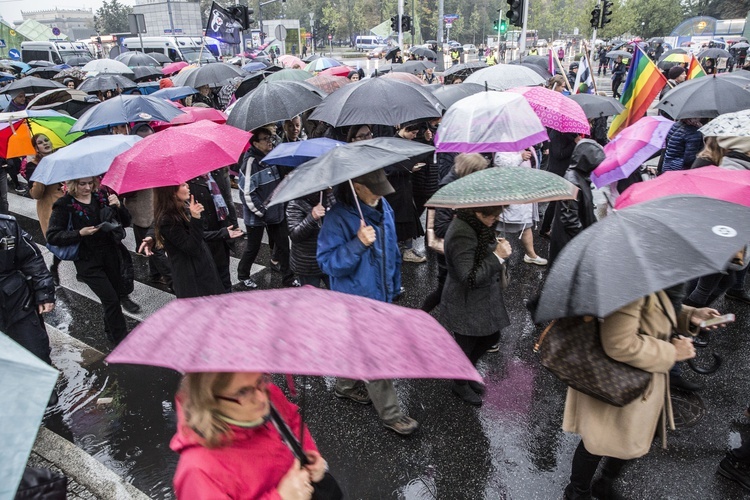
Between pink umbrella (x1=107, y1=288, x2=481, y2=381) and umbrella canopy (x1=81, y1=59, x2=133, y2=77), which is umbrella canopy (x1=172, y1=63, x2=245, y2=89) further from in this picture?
pink umbrella (x1=107, y1=288, x2=481, y2=381)

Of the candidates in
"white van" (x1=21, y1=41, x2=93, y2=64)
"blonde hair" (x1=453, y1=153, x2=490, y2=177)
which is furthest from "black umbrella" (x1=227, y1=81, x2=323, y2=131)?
"white van" (x1=21, y1=41, x2=93, y2=64)

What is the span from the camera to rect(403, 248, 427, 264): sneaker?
652 centimetres

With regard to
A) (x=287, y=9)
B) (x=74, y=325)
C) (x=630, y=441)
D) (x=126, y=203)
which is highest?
(x=287, y=9)

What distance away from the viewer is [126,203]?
5.66 metres

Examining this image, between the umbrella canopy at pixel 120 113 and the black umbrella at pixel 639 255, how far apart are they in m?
6.12

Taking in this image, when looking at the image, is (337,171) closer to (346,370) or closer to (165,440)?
(346,370)

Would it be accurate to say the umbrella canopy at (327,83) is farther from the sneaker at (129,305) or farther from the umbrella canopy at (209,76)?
the sneaker at (129,305)

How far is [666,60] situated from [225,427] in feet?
59.6

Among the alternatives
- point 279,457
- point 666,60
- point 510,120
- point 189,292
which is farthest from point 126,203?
point 666,60

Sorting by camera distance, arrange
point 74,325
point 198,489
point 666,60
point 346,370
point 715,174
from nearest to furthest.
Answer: point 346,370 < point 198,489 < point 715,174 < point 74,325 < point 666,60

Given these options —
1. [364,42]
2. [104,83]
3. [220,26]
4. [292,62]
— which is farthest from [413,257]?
[364,42]

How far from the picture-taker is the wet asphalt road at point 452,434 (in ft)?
10.7

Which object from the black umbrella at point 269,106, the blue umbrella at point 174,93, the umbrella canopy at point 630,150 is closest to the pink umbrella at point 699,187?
the umbrella canopy at point 630,150

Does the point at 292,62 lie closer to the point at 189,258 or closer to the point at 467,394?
the point at 189,258
